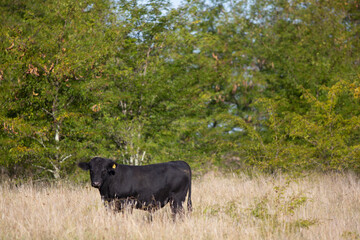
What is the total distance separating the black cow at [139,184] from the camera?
6.94m

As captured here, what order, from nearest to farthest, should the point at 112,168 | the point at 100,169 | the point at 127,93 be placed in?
1. the point at 100,169
2. the point at 112,168
3. the point at 127,93

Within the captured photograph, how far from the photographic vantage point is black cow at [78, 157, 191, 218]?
6.94 metres

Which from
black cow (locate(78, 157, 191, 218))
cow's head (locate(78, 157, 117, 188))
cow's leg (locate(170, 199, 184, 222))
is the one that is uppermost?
cow's head (locate(78, 157, 117, 188))

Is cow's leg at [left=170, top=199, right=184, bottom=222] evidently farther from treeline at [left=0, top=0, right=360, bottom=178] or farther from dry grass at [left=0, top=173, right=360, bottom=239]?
treeline at [left=0, top=0, right=360, bottom=178]

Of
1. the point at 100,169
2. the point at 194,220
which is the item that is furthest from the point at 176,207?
the point at 100,169

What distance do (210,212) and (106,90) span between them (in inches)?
216

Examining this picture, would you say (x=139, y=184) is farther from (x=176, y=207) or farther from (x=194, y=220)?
(x=194, y=220)

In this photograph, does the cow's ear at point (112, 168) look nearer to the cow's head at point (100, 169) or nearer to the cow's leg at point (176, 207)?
the cow's head at point (100, 169)

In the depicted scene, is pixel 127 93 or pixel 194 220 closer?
pixel 194 220

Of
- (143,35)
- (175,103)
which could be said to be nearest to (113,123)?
(175,103)

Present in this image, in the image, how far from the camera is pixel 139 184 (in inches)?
278

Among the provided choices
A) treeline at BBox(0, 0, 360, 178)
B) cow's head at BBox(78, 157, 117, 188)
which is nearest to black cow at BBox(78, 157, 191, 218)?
cow's head at BBox(78, 157, 117, 188)

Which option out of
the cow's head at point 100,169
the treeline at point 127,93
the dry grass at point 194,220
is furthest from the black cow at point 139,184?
the treeline at point 127,93

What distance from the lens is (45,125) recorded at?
1022 centimetres
